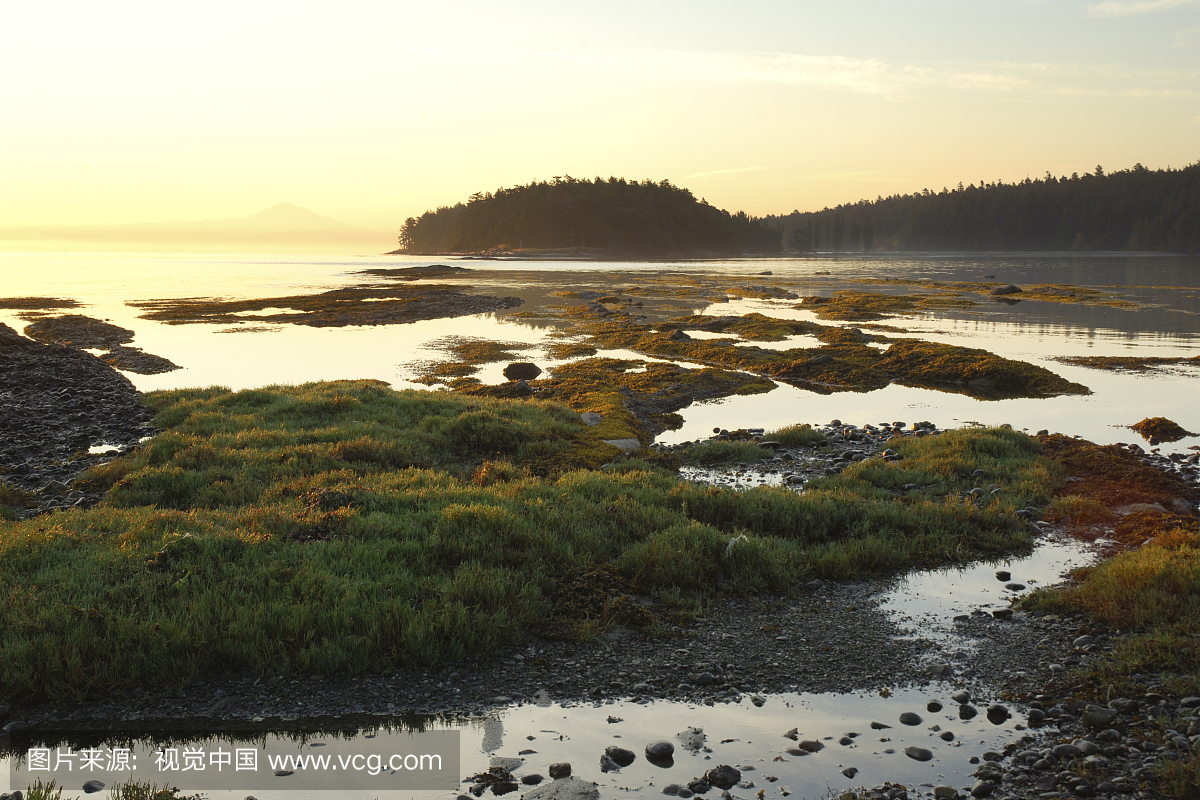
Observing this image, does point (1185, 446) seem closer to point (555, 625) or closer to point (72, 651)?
point (555, 625)

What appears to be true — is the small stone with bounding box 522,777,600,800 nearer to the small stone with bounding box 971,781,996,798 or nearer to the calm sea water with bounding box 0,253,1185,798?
the calm sea water with bounding box 0,253,1185,798

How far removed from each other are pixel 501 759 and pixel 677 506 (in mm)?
6132

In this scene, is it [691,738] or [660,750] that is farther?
[691,738]

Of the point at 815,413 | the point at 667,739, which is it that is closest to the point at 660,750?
the point at 667,739

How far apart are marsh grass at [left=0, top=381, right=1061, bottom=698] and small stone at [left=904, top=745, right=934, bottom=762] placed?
10.9ft

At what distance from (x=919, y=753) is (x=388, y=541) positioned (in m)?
6.47

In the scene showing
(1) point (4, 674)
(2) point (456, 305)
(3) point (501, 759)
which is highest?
(2) point (456, 305)

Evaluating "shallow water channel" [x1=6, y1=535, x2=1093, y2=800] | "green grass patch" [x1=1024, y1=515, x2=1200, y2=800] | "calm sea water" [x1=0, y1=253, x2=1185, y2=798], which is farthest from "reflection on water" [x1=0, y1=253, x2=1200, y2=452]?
"shallow water channel" [x1=6, y1=535, x2=1093, y2=800]

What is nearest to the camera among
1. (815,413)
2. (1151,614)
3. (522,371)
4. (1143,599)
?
(1151,614)

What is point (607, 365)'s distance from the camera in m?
29.5

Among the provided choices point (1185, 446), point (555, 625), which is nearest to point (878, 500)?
point (555, 625)

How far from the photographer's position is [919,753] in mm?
6059

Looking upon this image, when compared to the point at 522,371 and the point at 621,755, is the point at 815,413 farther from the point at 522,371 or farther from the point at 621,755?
the point at 621,755

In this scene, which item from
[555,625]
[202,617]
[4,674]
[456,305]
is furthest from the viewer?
[456,305]
